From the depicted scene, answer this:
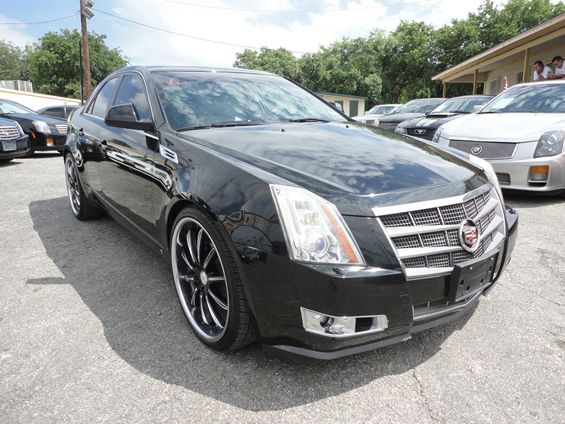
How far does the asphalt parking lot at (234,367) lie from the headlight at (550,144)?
6.77ft

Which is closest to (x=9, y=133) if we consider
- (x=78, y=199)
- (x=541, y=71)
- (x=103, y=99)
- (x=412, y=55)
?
(x=78, y=199)

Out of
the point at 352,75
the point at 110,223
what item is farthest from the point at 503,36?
the point at 110,223

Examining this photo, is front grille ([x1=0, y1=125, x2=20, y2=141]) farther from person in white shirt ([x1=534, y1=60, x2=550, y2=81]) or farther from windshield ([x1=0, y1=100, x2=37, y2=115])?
person in white shirt ([x1=534, y1=60, x2=550, y2=81])

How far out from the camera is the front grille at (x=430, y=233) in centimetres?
171

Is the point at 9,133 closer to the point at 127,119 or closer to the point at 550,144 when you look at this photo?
the point at 127,119

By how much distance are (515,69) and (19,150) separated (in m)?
20.1

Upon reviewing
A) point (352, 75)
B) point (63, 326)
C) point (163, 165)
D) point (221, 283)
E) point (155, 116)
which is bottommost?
point (63, 326)

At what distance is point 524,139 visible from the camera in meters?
4.72

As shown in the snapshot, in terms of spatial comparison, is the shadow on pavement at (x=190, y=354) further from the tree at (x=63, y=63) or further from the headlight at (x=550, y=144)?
the tree at (x=63, y=63)

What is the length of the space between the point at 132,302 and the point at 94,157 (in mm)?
1566

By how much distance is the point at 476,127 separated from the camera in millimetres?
5344

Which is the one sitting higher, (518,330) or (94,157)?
(94,157)

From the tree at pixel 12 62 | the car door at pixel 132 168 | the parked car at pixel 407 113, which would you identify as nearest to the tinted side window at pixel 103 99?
the car door at pixel 132 168

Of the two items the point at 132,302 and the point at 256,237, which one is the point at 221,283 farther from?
the point at 132,302
